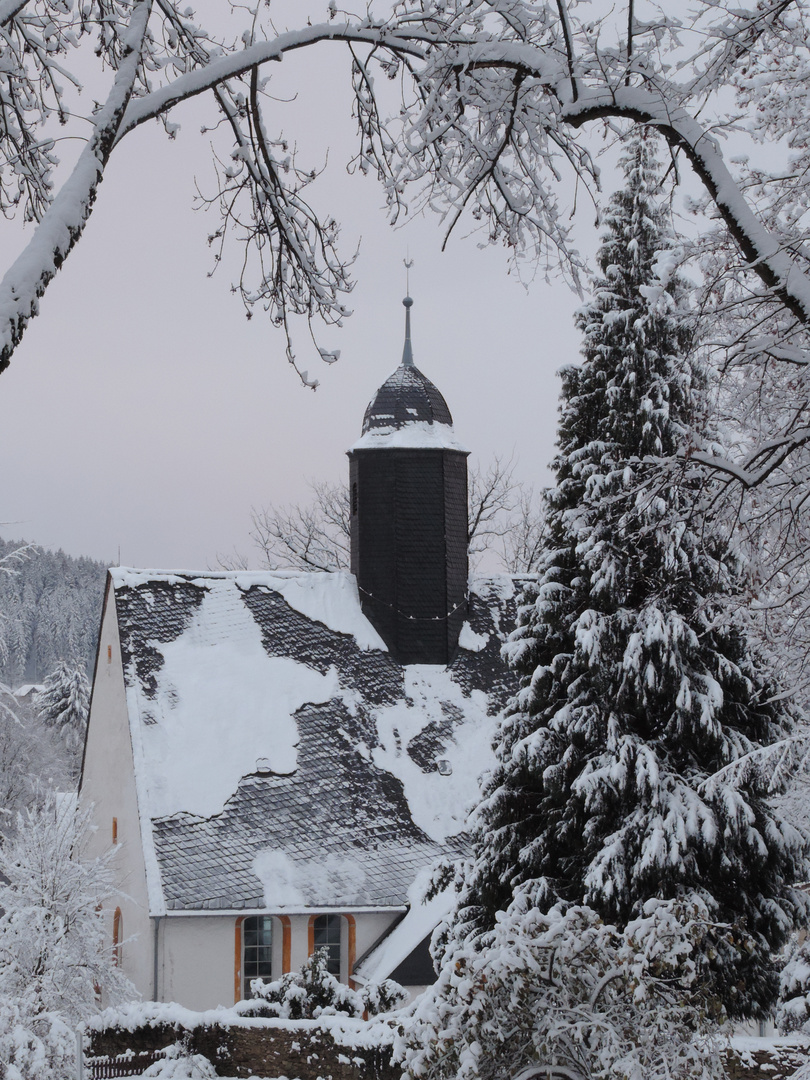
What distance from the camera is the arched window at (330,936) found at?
18.8m

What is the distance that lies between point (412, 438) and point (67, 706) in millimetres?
29994

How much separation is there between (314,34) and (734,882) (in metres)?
9.48

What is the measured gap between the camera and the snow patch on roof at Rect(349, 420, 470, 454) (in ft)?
75.5

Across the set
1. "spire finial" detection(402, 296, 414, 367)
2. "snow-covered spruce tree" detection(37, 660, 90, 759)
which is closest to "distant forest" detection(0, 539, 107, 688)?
"snow-covered spruce tree" detection(37, 660, 90, 759)

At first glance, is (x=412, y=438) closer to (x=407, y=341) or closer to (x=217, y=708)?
(x=407, y=341)

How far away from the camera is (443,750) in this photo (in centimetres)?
2116

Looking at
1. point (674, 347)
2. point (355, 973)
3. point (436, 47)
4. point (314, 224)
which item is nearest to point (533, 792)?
point (674, 347)

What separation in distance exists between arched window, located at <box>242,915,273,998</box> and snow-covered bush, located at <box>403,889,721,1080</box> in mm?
12410

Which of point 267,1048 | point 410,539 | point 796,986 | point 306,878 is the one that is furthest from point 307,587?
point 796,986

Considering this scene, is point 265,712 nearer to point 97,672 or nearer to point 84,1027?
point 97,672

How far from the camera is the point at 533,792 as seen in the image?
13305 mm

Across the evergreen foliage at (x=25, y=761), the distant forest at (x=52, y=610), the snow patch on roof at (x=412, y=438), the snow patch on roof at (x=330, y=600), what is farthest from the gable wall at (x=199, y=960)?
the distant forest at (x=52, y=610)

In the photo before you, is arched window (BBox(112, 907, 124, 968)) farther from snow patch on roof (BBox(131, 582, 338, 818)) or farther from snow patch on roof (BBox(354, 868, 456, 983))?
snow patch on roof (BBox(354, 868, 456, 983))

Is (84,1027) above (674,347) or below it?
below
